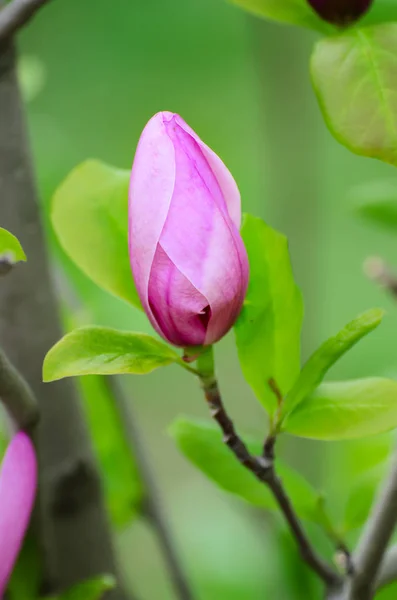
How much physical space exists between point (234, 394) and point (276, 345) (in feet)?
2.48

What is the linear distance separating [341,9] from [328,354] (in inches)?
4.2

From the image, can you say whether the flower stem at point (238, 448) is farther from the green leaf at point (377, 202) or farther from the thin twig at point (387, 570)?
the green leaf at point (377, 202)

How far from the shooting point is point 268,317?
233 millimetres

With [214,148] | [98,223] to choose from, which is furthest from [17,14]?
[214,148]

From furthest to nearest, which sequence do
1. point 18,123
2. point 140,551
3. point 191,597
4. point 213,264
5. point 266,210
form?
point 140,551 < point 266,210 < point 191,597 < point 18,123 < point 213,264

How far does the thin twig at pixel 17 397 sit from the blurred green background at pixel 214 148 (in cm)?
31

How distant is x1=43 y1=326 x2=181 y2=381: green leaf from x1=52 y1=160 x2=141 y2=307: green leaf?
28 mm

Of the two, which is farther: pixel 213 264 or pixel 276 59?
pixel 276 59

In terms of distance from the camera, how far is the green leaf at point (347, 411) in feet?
0.74

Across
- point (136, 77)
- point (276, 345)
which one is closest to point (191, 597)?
point (276, 345)

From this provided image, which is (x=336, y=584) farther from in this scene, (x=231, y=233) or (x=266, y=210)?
(x=266, y=210)

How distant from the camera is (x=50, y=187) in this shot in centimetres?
57

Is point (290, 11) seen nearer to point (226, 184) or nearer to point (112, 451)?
point (226, 184)

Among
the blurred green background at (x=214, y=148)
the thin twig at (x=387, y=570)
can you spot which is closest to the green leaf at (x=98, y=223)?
the thin twig at (x=387, y=570)
